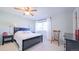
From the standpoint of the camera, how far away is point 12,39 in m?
1.57

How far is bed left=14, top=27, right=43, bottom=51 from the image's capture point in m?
1.53

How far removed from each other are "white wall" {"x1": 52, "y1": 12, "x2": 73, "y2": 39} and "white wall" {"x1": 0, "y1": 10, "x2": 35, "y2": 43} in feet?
1.34

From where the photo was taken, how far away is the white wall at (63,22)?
1.54m

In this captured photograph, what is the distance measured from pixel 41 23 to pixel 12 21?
1.73 ft

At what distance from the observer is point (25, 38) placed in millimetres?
1551

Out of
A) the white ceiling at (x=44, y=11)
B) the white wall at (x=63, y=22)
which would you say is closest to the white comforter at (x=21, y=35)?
the white ceiling at (x=44, y=11)

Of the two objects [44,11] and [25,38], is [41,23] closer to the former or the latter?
[44,11]

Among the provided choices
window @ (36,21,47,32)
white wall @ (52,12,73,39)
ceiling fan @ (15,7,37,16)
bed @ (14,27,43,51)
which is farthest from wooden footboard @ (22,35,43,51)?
ceiling fan @ (15,7,37,16)

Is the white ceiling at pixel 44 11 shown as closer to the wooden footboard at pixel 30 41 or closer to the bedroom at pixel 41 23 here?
the bedroom at pixel 41 23

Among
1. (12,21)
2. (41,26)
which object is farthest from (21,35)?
(41,26)

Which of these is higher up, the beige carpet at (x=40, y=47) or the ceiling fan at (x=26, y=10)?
the ceiling fan at (x=26, y=10)

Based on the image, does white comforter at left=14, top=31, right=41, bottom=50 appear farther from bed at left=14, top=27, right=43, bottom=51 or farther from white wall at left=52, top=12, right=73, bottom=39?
white wall at left=52, top=12, right=73, bottom=39
